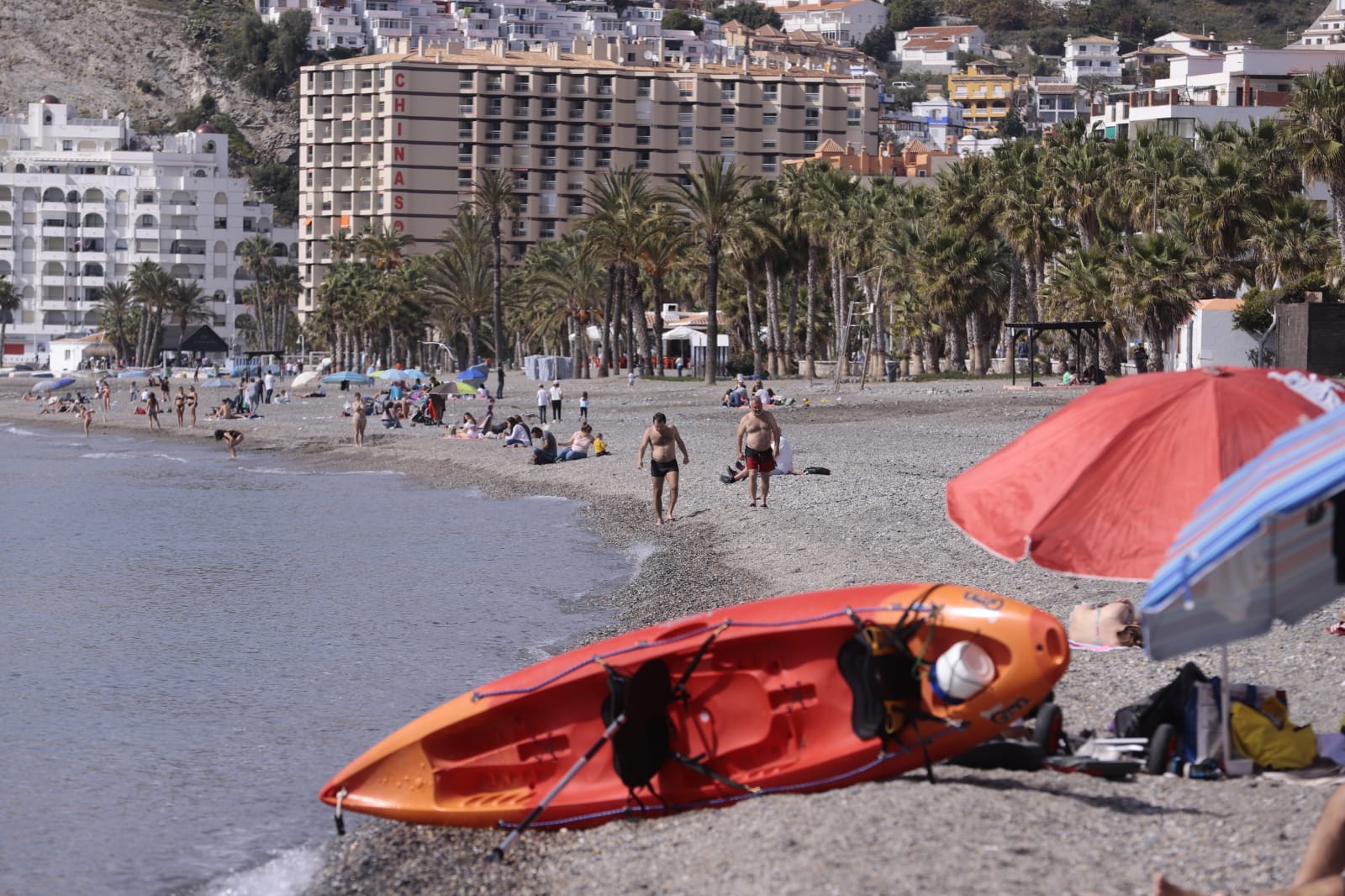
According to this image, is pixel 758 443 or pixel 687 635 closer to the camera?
pixel 687 635

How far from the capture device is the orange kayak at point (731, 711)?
8.31 metres

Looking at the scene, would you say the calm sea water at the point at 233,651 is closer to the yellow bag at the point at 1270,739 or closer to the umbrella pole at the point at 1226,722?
the umbrella pole at the point at 1226,722

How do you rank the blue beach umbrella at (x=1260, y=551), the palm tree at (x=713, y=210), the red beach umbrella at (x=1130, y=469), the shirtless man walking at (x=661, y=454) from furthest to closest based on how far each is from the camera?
the palm tree at (x=713, y=210) → the shirtless man walking at (x=661, y=454) → the red beach umbrella at (x=1130, y=469) → the blue beach umbrella at (x=1260, y=551)

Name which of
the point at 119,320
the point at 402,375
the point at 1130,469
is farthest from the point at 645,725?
the point at 119,320

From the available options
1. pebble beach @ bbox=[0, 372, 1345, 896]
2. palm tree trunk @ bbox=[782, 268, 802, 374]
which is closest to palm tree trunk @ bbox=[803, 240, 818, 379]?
palm tree trunk @ bbox=[782, 268, 802, 374]

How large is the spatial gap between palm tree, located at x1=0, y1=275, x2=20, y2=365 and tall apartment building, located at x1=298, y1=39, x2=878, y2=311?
78.7ft

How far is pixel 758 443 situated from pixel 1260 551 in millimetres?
14538

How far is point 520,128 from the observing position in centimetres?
13912

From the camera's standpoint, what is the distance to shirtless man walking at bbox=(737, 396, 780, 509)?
20734mm

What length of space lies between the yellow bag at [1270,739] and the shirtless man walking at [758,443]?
1234 centimetres

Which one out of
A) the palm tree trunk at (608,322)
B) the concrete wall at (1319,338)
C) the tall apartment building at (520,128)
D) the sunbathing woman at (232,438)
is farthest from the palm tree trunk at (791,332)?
the tall apartment building at (520,128)

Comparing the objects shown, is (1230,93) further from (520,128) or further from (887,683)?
(520,128)

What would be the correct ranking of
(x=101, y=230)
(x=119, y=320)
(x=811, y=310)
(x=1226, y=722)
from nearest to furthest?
1. (x=1226, y=722)
2. (x=811, y=310)
3. (x=119, y=320)
4. (x=101, y=230)

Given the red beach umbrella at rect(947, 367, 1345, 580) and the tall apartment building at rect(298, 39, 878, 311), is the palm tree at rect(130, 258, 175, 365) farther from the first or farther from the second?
the red beach umbrella at rect(947, 367, 1345, 580)
